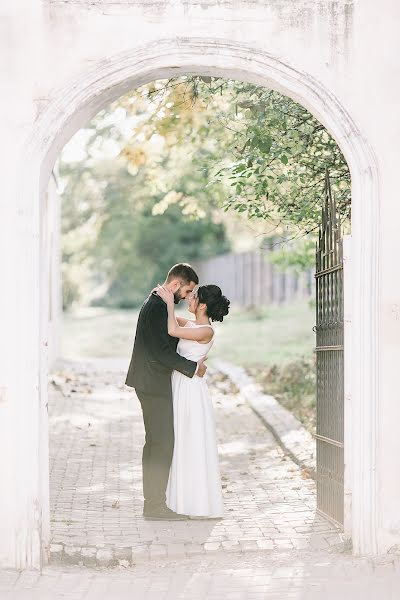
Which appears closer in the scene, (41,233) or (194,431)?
(41,233)

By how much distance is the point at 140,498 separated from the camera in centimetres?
898

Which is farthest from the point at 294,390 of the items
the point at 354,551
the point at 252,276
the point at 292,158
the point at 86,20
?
the point at 252,276

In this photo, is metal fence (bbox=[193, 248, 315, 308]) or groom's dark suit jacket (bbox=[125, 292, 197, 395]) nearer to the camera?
groom's dark suit jacket (bbox=[125, 292, 197, 395])

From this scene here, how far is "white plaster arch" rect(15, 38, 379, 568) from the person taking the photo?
666 centimetres

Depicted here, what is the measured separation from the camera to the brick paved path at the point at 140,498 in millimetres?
7199

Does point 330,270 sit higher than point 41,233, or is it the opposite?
point 41,233

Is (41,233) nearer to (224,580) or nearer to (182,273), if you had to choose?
(182,273)

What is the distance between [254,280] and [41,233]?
29.6 meters

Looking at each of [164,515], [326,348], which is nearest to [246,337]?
[164,515]

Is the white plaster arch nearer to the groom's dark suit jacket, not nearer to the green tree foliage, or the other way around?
the green tree foliage

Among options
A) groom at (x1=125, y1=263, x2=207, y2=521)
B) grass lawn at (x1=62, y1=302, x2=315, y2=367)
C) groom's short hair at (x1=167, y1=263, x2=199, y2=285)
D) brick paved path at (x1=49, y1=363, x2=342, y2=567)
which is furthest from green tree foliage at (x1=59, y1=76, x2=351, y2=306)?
grass lawn at (x1=62, y1=302, x2=315, y2=367)

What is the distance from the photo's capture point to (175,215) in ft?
148

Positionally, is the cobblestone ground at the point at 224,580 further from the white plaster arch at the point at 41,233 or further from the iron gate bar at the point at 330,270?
the iron gate bar at the point at 330,270

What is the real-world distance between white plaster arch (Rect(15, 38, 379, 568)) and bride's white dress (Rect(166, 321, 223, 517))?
1.51 metres
